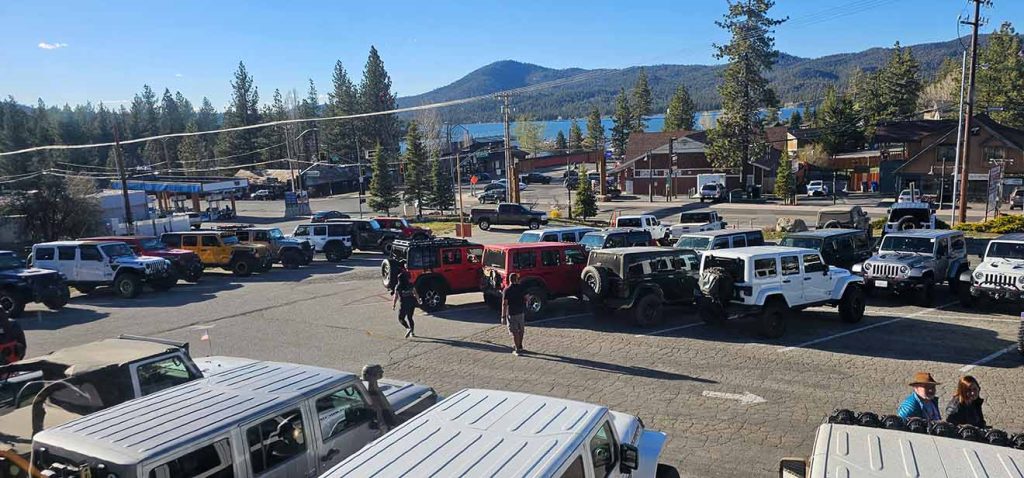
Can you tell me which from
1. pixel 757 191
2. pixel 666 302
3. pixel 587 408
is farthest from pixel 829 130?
pixel 587 408

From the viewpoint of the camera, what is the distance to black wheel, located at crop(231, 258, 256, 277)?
84.4ft

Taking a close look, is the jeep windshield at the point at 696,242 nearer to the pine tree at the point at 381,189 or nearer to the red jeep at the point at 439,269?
the red jeep at the point at 439,269

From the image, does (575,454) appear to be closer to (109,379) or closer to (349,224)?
(109,379)

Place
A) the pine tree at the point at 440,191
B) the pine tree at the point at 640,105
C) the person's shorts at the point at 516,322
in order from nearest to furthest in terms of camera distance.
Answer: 1. the person's shorts at the point at 516,322
2. the pine tree at the point at 440,191
3. the pine tree at the point at 640,105

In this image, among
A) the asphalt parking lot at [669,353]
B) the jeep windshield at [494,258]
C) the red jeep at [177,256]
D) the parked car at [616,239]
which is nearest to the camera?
the asphalt parking lot at [669,353]

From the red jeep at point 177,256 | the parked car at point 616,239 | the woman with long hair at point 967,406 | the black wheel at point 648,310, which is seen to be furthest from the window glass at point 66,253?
the woman with long hair at point 967,406

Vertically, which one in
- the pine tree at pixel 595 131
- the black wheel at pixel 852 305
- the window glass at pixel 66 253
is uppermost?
the pine tree at pixel 595 131

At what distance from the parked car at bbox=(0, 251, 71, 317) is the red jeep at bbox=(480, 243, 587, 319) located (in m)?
13.1

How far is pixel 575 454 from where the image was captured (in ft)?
14.8

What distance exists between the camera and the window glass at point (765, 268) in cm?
1362

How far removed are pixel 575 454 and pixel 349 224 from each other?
27116 millimetres

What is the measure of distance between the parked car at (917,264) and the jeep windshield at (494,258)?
9.82m

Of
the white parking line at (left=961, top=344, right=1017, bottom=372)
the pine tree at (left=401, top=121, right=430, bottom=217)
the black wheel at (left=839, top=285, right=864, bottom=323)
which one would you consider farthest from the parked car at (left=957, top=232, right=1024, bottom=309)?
the pine tree at (left=401, top=121, right=430, bottom=217)

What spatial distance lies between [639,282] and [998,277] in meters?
8.20
